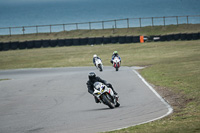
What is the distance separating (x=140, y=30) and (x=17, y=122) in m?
48.7

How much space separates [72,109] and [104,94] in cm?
130

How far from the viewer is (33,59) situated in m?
43.6

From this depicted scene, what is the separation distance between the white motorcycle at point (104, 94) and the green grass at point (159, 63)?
2090mm

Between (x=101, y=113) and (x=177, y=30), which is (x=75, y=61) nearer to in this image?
(x=177, y=30)

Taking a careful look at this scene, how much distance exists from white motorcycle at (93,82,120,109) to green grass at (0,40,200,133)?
209 cm

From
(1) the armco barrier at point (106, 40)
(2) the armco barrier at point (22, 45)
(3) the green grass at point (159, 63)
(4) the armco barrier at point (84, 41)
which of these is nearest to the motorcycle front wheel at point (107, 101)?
(3) the green grass at point (159, 63)

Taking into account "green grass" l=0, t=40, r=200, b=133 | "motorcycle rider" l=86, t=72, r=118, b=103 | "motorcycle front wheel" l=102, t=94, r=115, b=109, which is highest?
"motorcycle rider" l=86, t=72, r=118, b=103

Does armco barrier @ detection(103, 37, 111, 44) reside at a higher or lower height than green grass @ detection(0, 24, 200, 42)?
lower

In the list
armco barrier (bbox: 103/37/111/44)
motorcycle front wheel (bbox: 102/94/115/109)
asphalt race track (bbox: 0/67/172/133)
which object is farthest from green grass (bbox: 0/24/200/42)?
motorcycle front wheel (bbox: 102/94/115/109)

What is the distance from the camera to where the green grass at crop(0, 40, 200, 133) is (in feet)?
31.5

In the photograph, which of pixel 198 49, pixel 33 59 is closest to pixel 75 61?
pixel 33 59

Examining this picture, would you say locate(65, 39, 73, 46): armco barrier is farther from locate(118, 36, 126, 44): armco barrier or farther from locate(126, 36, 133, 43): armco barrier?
locate(126, 36, 133, 43): armco barrier

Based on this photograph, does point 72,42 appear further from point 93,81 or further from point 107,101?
point 107,101

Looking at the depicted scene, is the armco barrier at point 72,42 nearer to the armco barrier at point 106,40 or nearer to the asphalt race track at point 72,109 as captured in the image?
the armco barrier at point 106,40
